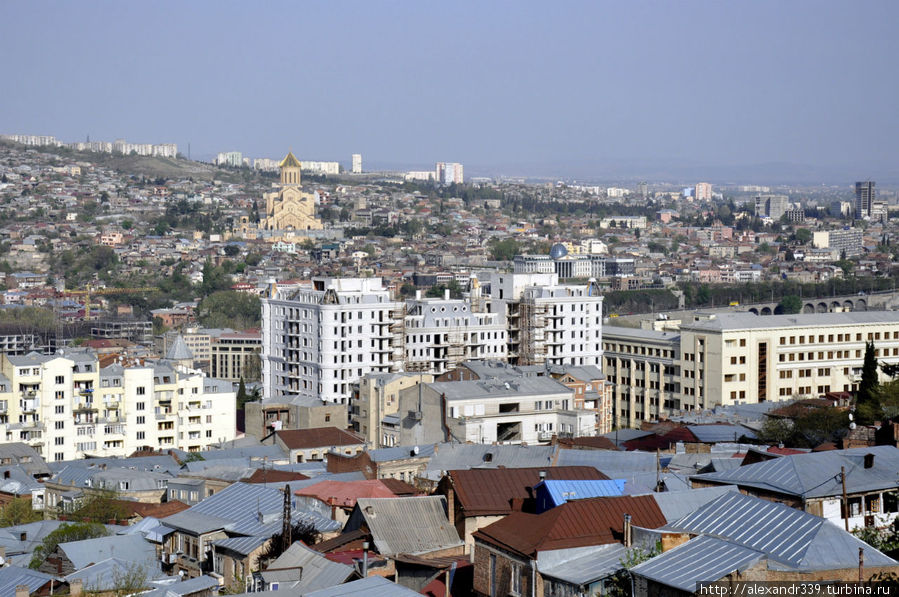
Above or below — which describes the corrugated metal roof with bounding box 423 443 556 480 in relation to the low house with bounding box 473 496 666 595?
below

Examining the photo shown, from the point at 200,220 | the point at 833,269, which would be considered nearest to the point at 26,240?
the point at 200,220

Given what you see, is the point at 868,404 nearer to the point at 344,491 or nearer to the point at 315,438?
the point at 344,491

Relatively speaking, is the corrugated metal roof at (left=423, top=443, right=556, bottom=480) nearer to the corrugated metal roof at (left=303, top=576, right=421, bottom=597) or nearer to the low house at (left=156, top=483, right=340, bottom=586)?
the low house at (left=156, top=483, right=340, bottom=586)

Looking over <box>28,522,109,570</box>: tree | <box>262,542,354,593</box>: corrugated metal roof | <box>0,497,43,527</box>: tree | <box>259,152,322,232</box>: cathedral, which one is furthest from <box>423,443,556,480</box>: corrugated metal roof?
<box>259,152,322,232</box>: cathedral

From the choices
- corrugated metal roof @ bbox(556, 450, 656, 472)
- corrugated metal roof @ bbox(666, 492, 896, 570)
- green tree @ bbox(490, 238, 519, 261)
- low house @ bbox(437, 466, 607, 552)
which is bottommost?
green tree @ bbox(490, 238, 519, 261)

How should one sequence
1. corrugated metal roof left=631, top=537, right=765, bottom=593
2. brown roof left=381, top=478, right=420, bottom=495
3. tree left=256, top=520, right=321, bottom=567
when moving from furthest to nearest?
brown roof left=381, top=478, right=420, bottom=495, tree left=256, top=520, right=321, bottom=567, corrugated metal roof left=631, top=537, right=765, bottom=593

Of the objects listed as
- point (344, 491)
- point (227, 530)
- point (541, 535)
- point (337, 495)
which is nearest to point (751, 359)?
point (344, 491)

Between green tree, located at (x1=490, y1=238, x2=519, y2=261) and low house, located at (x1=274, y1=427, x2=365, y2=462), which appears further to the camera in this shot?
green tree, located at (x1=490, y1=238, x2=519, y2=261)

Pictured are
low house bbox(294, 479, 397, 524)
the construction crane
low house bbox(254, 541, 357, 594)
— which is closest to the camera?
low house bbox(254, 541, 357, 594)
